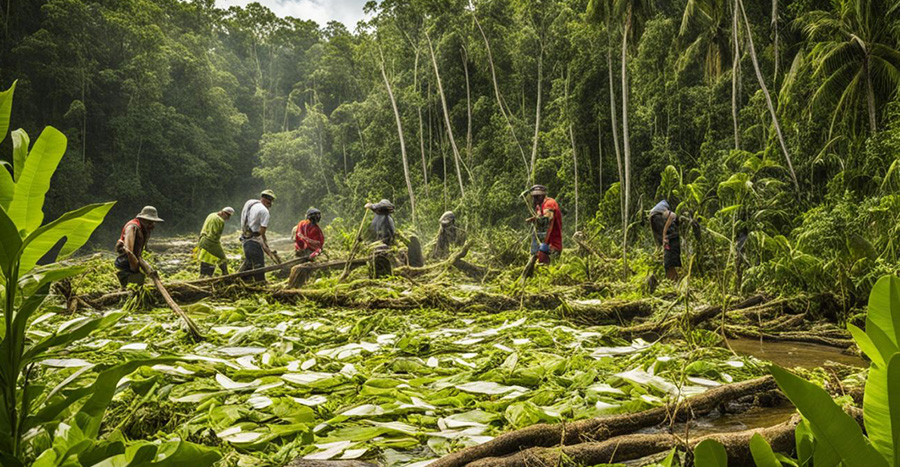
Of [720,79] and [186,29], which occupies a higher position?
[186,29]

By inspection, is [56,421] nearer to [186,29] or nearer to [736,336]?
[736,336]

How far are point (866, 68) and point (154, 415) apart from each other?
12.4 meters

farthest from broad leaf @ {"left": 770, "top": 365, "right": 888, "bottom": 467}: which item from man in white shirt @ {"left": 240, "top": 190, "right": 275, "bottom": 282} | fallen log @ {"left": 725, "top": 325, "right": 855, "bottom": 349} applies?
man in white shirt @ {"left": 240, "top": 190, "right": 275, "bottom": 282}

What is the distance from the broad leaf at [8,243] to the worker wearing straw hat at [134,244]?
195 inches

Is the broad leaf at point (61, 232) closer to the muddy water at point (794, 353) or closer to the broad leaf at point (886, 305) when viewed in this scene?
the broad leaf at point (886, 305)

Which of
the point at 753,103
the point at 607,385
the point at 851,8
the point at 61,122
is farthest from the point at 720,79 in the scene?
the point at 61,122

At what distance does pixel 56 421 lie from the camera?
1.07m

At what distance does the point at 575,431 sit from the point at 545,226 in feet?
16.2

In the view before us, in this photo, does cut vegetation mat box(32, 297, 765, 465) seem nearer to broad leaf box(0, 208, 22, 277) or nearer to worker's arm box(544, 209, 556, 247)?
broad leaf box(0, 208, 22, 277)

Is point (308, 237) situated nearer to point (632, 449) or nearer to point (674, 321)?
point (674, 321)

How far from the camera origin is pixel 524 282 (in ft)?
15.2

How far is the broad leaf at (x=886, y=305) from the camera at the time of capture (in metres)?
0.78

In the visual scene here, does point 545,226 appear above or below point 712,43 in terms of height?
below

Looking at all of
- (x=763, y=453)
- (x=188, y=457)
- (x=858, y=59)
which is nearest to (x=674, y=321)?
(x=763, y=453)
